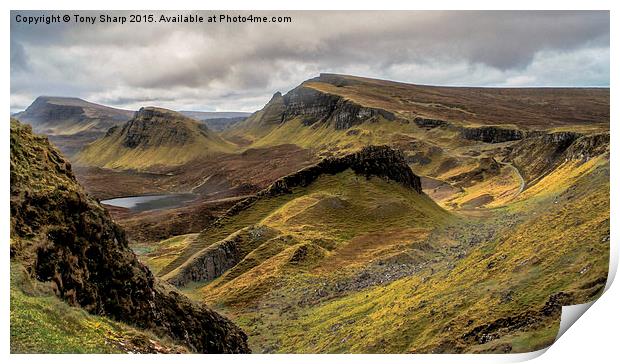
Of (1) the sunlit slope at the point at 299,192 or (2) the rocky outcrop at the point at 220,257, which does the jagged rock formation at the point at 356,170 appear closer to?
(1) the sunlit slope at the point at 299,192

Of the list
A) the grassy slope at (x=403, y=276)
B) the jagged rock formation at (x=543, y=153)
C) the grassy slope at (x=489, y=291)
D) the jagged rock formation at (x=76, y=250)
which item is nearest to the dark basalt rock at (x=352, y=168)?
the grassy slope at (x=403, y=276)

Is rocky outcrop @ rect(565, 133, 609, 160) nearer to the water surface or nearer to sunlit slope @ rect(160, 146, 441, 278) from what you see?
sunlit slope @ rect(160, 146, 441, 278)

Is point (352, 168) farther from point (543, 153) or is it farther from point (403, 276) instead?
point (543, 153)

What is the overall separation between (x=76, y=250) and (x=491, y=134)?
601 ft

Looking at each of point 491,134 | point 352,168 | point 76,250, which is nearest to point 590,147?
point 352,168

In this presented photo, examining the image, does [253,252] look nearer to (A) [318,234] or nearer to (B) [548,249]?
(A) [318,234]

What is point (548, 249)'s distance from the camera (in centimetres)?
2622

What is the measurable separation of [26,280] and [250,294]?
24286 mm

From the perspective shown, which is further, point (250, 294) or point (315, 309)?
point (250, 294)

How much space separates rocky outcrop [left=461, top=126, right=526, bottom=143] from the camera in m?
180

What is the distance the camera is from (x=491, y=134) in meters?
187

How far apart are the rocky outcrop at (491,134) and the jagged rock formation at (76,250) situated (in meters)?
174
